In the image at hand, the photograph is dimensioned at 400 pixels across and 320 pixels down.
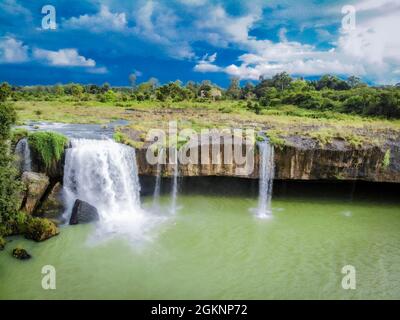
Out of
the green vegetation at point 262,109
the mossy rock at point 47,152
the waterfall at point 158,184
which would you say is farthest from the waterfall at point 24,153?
the waterfall at point 158,184

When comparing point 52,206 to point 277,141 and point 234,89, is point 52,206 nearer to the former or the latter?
point 277,141

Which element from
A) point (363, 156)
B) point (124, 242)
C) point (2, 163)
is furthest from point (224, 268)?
point (363, 156)

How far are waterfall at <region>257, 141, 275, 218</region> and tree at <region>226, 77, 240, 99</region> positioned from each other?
43.9 meters

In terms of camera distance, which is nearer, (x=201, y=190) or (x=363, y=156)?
(x=363, y=156)

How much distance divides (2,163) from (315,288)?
11.2 metres

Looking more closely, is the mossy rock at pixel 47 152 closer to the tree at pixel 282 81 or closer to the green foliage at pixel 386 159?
the green foliage at pixel 386 159

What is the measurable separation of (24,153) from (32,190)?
2.12 m

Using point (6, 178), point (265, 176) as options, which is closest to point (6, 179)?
point (6, 178)

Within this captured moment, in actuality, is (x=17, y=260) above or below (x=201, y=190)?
below

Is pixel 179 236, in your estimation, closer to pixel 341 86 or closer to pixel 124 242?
pixel 124 242

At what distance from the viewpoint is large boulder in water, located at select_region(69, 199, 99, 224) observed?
14.7 meters

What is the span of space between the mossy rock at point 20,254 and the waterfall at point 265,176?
9.86 m

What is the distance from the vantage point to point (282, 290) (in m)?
10.9

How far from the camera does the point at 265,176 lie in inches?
681
